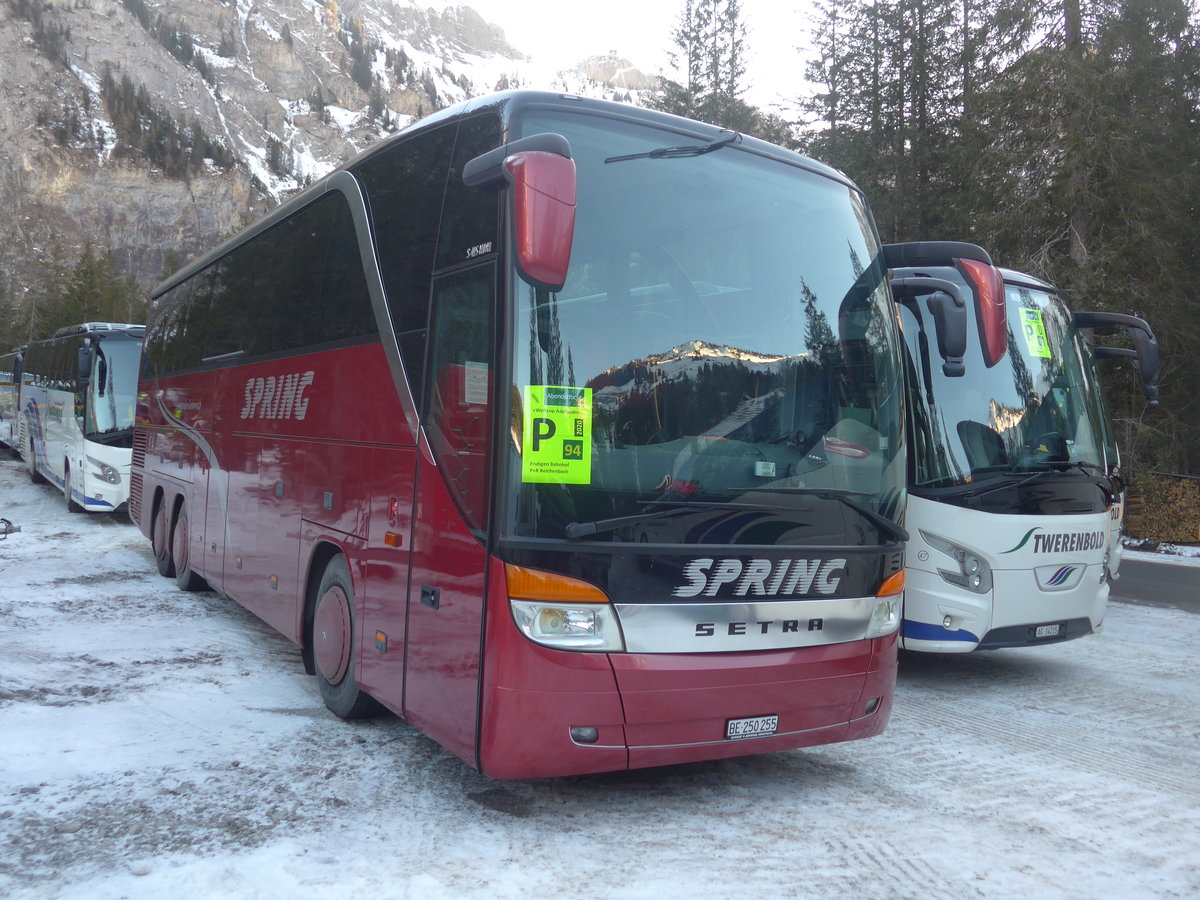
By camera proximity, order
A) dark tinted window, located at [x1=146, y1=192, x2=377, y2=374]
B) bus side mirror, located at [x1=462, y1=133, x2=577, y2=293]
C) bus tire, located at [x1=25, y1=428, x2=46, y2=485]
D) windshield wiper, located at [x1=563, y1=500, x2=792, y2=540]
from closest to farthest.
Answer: bus side mirror, located at [x1=462, y1=133, x2=577, y2=293] < windshield wiper, located at [x1=563, y1=500, x2=792, y2=540] < dark tinted window, located at [x1=146, y1=192, x2=377, y2=374] < bus tire, located at [x1=25, y1=428, x2=46, y2=485]

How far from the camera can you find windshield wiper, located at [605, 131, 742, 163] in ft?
15.3

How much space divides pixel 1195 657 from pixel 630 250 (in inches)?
271

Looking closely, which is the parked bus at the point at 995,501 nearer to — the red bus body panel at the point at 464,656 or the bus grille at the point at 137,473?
the red bus body panel at the point at 464,656

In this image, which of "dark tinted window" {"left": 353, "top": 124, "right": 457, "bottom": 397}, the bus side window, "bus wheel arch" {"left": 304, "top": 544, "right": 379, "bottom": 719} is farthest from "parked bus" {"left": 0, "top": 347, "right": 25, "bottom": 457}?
the bus side window

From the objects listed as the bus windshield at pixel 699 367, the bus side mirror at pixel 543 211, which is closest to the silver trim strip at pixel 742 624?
the bus windshield at pixel 699 367

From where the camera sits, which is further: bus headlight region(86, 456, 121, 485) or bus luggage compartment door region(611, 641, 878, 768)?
bus headlight region(86, 456, 121, 485)

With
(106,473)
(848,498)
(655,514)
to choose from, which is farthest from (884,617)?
(106,473)

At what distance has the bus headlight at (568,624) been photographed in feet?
13.6

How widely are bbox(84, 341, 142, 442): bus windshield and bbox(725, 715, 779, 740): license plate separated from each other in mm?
14100

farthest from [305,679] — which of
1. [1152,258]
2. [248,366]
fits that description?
[1152,258]

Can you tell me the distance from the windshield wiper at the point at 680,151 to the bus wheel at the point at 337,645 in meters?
2.72

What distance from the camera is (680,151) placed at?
4836 mm

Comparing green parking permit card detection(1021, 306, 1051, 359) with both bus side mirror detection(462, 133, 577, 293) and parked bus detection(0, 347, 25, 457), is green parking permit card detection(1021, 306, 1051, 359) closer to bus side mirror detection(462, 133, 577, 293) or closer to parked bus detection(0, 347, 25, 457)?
bus side mirror detection(462, 133, 577, 293)

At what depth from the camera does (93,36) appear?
158m
